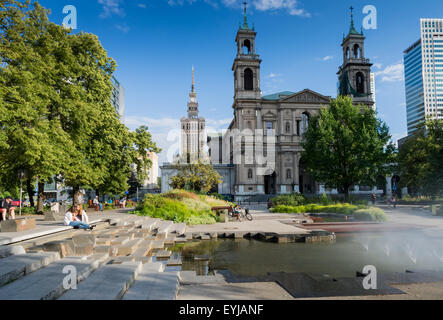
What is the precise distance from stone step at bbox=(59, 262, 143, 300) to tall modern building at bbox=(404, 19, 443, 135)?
4501 inches

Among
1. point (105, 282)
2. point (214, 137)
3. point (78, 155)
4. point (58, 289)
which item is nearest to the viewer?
point (58, 289)

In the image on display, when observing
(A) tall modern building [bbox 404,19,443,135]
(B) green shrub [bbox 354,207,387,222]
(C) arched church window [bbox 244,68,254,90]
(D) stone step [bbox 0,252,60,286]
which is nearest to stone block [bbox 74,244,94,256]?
(D) stone step [bbox 0,252,60,286]

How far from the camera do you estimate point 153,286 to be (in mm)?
5285

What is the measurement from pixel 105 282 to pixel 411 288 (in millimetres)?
5918

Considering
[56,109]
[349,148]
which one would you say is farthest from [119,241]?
[349,148]

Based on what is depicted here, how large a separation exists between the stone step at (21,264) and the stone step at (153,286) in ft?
6.38

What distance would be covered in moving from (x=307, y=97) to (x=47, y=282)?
57.6 metres

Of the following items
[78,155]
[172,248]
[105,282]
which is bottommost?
[172,248]

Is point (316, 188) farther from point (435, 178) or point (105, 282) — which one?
point (105, 282)

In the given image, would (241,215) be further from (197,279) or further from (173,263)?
(197,279)

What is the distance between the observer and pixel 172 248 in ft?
36.9

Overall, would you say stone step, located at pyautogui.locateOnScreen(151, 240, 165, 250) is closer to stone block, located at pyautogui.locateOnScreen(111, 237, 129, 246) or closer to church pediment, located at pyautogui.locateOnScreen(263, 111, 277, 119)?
stone block, located at pyautogui.locateOnScreen(111, 237, 129, 246)

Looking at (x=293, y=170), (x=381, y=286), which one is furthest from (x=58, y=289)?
(x=293, y=170)
